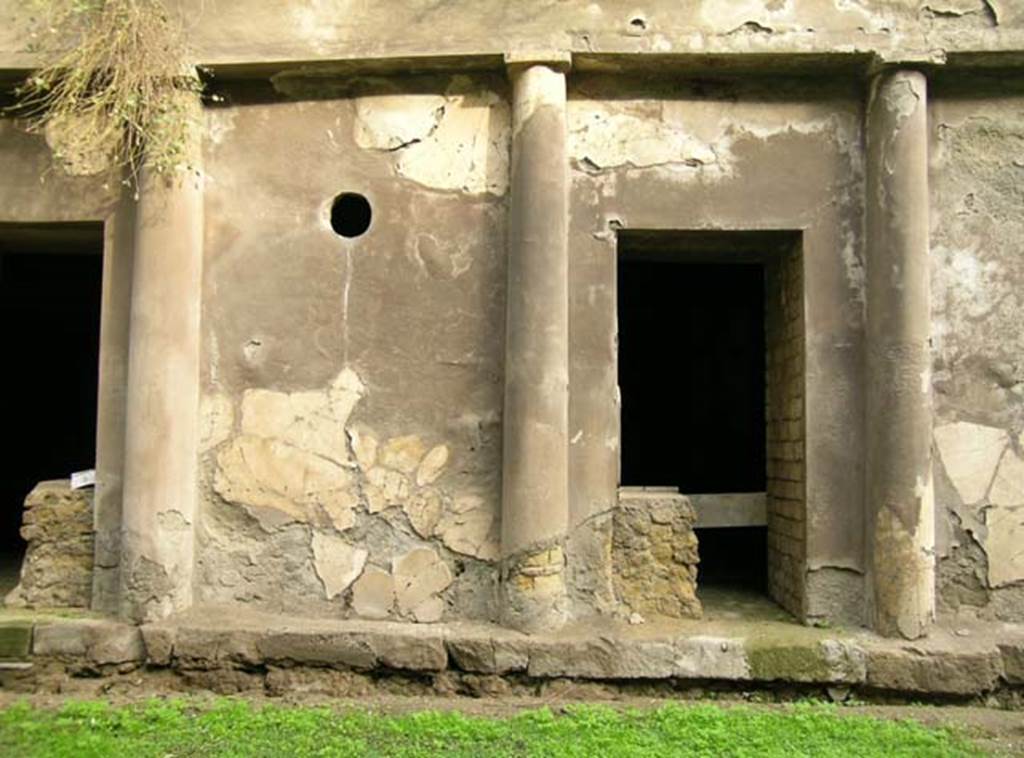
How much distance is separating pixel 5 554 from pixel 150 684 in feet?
8.83

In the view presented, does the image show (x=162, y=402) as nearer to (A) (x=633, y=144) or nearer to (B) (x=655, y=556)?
(B) (x=655, y=556)

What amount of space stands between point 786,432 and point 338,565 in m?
2.46

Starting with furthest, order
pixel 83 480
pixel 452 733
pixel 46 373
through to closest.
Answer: pixel 46 373 → pixel 83 480 → pixel 452 733

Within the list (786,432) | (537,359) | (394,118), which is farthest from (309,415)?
(786,432)

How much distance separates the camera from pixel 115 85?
413cm

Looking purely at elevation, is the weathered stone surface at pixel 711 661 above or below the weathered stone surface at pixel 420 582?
below

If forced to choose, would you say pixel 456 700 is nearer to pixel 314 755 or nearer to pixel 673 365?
pixel 314 755

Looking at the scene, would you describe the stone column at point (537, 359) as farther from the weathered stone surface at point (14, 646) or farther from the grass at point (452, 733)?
the weathered stone surface at point (14, 646)

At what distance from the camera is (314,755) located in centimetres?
331

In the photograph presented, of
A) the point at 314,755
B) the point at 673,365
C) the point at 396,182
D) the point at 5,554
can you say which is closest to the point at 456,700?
the point at 314,755

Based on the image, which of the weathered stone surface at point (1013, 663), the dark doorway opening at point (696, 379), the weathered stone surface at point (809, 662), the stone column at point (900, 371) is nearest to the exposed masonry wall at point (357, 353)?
the weathered stone surface at point (809, 662)

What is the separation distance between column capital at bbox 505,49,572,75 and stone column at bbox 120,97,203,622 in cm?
171

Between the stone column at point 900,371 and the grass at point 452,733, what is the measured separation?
2.16ft

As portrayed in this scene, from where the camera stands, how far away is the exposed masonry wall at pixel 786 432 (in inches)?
171
